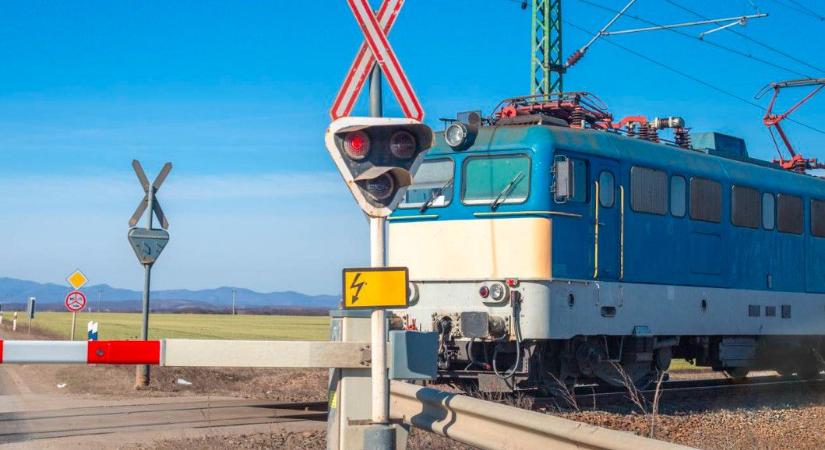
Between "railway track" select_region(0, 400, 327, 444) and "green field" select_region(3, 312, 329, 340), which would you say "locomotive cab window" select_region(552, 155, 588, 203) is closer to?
"railway track" select_region(0, 400, 327, 444)

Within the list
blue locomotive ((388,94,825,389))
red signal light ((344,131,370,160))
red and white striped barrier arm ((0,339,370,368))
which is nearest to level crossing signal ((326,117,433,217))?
red signal light ((344,131,370,160))

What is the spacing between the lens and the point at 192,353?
20.6ft

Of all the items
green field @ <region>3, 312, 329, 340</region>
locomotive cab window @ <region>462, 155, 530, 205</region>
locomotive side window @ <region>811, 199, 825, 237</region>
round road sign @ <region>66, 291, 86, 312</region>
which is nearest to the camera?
locomotive cab window @ <region>462, 155, 530, 205</region>

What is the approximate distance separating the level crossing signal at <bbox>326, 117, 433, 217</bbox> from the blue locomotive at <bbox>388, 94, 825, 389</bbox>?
21.8 ft

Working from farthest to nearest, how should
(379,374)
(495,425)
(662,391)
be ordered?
(662,391) → (495,425) → (379,374)

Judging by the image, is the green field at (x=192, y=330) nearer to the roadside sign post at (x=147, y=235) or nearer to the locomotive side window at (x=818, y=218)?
the locomotive side window at (x=818, y=218)

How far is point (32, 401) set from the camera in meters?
14.1

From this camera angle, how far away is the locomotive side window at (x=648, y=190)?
1434cm

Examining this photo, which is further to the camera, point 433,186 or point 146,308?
point 146,308

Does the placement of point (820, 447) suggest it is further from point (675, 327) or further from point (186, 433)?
point (186, 433)

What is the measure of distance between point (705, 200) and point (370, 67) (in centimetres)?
1017

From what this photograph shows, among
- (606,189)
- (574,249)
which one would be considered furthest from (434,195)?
(606,189)

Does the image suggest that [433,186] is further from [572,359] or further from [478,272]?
[572,359]

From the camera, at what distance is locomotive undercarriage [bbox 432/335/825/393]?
43.1 feet
